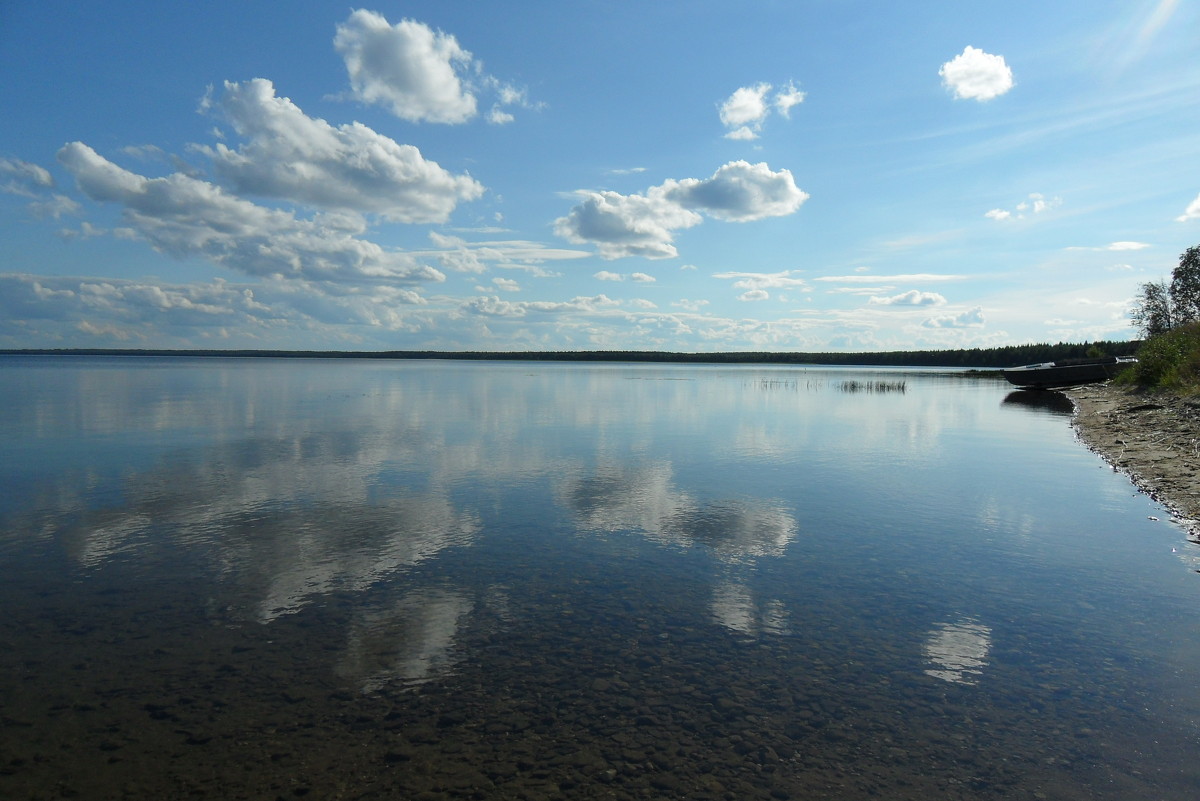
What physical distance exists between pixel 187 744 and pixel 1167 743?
8.07 metres

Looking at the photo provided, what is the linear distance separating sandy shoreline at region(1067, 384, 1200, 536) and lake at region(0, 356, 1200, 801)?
30.1 inches

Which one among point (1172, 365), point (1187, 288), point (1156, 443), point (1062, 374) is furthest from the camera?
point (1187, 288)

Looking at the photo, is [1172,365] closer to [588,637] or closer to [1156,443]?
[1156,443]

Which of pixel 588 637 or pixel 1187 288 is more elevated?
pixel 1187 288

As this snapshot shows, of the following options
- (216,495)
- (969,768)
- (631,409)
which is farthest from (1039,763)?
(631,409)

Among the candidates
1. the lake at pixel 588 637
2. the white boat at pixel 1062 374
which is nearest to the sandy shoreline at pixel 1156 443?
the lake at pixel 588 637

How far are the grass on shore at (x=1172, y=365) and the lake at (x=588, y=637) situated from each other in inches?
859

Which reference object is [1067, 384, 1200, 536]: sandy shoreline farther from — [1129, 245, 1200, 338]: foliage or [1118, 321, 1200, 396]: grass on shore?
[1129, 245, 1200, 338]: foliage

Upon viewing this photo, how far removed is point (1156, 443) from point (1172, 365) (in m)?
19.6

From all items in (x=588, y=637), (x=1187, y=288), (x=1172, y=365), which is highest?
(x=1187, y=288)

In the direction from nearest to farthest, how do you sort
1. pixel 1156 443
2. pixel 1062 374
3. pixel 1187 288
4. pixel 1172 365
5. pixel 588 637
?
pixel 588 637 < pixel 1156 443 < pixel 1172 365 < pixel 1062 374 < pixel 1187 288

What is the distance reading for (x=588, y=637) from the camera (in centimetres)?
751

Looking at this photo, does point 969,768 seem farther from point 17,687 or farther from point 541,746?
point 17,687

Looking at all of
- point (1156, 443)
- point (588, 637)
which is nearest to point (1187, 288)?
point (1156, 443)
